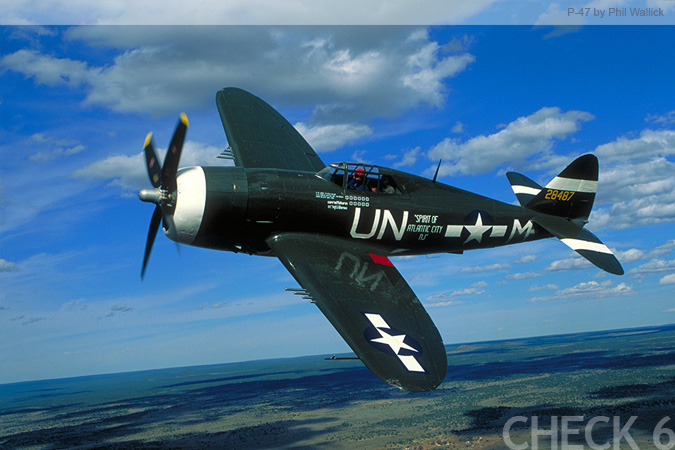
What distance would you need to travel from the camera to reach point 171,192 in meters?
12.0

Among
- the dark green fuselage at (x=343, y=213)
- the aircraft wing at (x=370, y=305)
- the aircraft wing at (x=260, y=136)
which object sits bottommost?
the aircraft wing at (x=370, y=305)

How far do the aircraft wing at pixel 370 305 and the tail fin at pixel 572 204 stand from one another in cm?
740

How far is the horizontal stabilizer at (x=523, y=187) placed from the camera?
1832 centimetres

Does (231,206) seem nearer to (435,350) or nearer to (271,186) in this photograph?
(271,186)

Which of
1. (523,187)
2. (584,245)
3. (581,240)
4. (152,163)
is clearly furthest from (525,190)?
(152,163)

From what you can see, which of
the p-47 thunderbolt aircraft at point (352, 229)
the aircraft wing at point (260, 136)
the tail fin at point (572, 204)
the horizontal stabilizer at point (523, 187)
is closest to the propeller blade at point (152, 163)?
the p-47 thunderbolt aircraft at point (352, 229)

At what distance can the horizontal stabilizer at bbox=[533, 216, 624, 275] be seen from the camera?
1597 cm

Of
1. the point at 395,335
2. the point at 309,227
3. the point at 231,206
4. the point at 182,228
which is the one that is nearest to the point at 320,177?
the point at 309,227

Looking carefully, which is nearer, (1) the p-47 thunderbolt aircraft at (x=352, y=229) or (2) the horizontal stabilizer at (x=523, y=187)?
(1) the p-47 thunderbolt aircraft at (x=352, y=229)

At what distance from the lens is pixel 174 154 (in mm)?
11969

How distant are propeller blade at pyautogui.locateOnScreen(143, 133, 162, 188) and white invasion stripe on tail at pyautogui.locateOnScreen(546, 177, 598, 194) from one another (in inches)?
532

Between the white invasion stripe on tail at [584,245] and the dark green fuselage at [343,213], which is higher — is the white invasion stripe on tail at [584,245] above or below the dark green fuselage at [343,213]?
below

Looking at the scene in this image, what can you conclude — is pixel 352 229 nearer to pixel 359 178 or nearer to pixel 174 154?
pixel 359 178

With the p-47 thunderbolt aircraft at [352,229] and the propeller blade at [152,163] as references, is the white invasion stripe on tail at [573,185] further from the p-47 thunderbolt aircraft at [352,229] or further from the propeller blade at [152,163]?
the propeller blade at [152,163]
